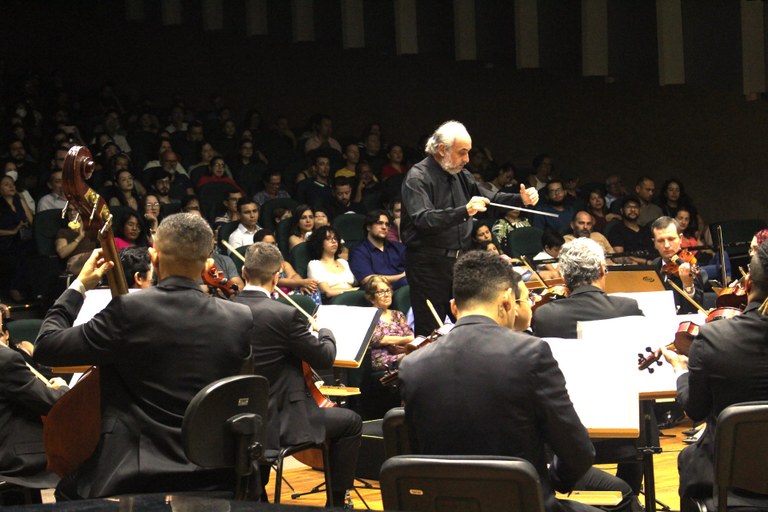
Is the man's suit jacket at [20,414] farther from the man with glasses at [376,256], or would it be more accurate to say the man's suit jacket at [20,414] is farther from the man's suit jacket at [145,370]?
the man with glasses at [376,256]

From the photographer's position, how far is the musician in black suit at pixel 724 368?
9.18ft

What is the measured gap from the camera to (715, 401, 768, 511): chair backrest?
2572mm

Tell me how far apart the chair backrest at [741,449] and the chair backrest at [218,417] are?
1.18 meters

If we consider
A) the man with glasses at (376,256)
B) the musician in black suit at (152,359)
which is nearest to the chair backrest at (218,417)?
the musician in black suit at (152,359)

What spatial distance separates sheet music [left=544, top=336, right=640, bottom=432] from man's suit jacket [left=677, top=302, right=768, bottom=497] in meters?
0.16

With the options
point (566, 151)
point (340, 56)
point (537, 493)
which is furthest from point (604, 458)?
point (340, 56)

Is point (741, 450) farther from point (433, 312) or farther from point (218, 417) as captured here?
point (433, 312)

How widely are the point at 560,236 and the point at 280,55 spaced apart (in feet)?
21.2

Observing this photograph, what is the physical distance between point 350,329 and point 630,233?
4342mm

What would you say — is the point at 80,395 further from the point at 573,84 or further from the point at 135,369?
the point at 573,84

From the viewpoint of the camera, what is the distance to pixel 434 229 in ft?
16.3

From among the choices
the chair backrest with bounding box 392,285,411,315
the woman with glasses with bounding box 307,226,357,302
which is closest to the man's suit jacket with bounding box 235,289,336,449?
the chair backrest with bounding box 392,285,411,315

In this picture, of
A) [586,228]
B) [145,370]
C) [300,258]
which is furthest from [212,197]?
[145,370]

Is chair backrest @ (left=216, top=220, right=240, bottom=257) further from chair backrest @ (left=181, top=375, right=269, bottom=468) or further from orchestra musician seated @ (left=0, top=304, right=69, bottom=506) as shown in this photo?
chair backrest @ (left=181, top=375, right=269, bottom=468)
